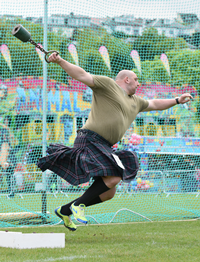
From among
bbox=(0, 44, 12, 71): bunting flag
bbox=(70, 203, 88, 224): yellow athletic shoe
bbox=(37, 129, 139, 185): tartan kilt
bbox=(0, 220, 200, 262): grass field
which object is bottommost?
bbox=(0, 220, 200, 262): grass field

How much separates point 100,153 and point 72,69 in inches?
30.5

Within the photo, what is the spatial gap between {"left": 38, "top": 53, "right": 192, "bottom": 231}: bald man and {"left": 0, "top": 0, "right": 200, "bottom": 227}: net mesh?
2862mm

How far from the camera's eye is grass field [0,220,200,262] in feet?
9.01

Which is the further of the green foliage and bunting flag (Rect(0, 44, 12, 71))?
the green foliage

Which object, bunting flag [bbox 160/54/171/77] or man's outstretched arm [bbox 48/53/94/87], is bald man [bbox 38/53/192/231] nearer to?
man's outstretched arm [bbox 48/53/94/87]

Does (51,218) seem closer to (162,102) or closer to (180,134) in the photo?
(162,102)

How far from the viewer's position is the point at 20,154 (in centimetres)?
764

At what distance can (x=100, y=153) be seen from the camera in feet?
10.9

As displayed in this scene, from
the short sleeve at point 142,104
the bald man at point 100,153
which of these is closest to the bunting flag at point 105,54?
the short sleeve at point 142,104

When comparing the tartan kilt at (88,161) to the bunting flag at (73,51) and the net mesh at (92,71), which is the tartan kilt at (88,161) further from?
the bunting flag at (73,51)

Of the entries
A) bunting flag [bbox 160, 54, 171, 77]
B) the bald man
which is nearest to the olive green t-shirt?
the bald man

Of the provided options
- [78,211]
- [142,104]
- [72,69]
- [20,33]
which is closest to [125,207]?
[142,104]

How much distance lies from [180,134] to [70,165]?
19.1 feet

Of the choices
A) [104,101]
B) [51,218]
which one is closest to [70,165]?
[104,101]
